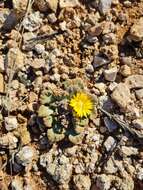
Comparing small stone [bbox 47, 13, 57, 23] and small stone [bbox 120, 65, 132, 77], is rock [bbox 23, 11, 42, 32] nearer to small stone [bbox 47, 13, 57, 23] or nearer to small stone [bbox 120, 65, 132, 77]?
small stone [bbox 47, 13, 57, 23]

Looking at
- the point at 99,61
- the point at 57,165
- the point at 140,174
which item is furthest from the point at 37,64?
the point at 140,174

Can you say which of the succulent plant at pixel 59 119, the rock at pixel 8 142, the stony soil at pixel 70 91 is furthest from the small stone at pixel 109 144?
the rock at pixel 8 142

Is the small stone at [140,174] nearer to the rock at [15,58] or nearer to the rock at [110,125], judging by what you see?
the rock at [110,125]

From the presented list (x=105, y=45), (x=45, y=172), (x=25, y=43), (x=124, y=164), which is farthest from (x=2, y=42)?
(x=124, y=164)

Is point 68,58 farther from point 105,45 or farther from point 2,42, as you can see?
point 2,42

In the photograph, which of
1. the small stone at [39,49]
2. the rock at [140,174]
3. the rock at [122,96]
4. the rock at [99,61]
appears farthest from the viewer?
the small stone at [39,49]

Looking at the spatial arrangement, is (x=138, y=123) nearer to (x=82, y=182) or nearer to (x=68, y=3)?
(x=82, y=182)

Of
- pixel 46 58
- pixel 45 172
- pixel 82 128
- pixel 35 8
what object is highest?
pixel 35 8
